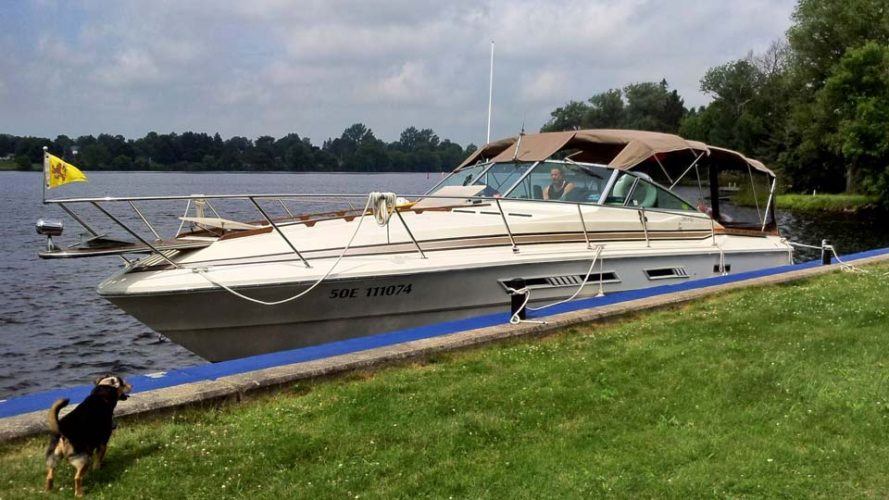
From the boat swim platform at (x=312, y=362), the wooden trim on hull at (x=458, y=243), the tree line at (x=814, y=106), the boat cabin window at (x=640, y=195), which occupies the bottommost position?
the boat swim platform at (x=312, y=362)

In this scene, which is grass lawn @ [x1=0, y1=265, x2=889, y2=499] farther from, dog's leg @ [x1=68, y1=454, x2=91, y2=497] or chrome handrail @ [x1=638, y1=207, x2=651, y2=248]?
chrome handrail @ [x1=638, y1=207, x2=651, y2=248]

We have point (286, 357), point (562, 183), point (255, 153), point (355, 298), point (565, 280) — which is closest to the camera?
point (286, 357)

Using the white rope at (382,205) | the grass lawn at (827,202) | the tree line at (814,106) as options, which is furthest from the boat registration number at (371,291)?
the grass lawn at (827,202)

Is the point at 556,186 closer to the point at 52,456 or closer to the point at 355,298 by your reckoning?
the point at 355,298

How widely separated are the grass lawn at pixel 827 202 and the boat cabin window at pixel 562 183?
38395 mm

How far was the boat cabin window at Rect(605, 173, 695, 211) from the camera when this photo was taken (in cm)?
1105

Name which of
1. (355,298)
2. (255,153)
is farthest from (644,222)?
(255,153)

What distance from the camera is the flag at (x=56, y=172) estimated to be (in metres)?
6.39

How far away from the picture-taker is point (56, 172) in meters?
6.48

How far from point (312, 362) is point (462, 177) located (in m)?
6.36

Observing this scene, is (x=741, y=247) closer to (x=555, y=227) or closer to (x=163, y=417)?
(x=555, y=227)

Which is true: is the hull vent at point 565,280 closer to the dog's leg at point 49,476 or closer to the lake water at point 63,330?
the lake water at point 63,330

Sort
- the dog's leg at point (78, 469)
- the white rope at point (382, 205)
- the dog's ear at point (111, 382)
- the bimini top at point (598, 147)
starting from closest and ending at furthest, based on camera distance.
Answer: the dog's leg at point (78, 469) → the dog's ear at point (111, 382) → the white rope at point (382, 205) → the bimini top at point (598, 147)

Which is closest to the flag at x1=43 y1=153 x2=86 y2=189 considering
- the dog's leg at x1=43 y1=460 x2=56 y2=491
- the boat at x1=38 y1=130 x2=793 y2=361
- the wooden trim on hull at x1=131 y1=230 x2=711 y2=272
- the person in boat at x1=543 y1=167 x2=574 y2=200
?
the boat at x1=38 y1=130 x2=793 y2=361
